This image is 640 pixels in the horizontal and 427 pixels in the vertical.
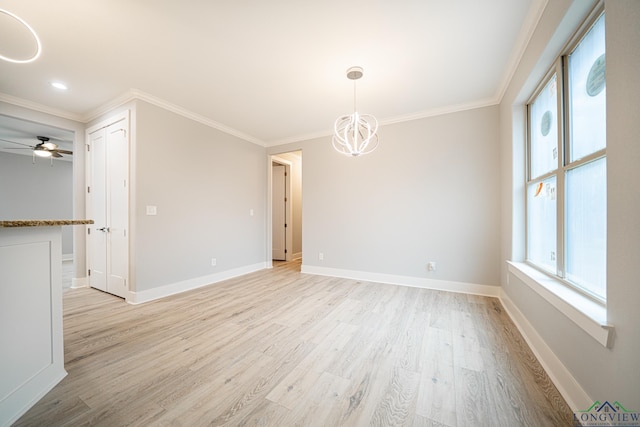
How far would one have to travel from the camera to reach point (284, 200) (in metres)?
5.91

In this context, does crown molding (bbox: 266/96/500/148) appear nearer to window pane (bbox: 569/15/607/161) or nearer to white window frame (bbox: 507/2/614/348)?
white window frame (bbox: 507/2/614/348)

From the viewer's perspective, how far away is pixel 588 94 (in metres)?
1.45

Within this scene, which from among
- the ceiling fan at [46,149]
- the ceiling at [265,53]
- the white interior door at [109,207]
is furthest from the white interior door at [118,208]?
the ceiling fan at [46,149]

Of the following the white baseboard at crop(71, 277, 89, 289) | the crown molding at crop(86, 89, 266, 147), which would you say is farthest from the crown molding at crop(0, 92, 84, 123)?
the white baseboard at crop(71, 277, 89, 289)

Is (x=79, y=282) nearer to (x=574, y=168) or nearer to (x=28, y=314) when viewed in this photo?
(x=28, y=314)

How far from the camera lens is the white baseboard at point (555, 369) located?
1258mm

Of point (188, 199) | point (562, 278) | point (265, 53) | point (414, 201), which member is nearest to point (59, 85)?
point (188, 199)

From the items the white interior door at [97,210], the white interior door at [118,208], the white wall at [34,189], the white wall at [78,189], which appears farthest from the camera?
the white wall at [34,189]

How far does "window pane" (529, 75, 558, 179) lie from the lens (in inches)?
75.1

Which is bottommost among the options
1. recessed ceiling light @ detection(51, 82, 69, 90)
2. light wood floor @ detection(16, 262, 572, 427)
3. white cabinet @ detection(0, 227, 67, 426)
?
light wood floor @ detection(16, 262, 572, 427)

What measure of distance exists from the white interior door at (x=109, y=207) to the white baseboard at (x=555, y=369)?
438 centimetres

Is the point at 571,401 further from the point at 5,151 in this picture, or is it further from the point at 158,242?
the point at 5,151

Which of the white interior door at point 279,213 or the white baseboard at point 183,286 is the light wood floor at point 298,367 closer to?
the white baseboard at point 183,286

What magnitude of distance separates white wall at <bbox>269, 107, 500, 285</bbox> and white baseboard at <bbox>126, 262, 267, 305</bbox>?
1.38m
